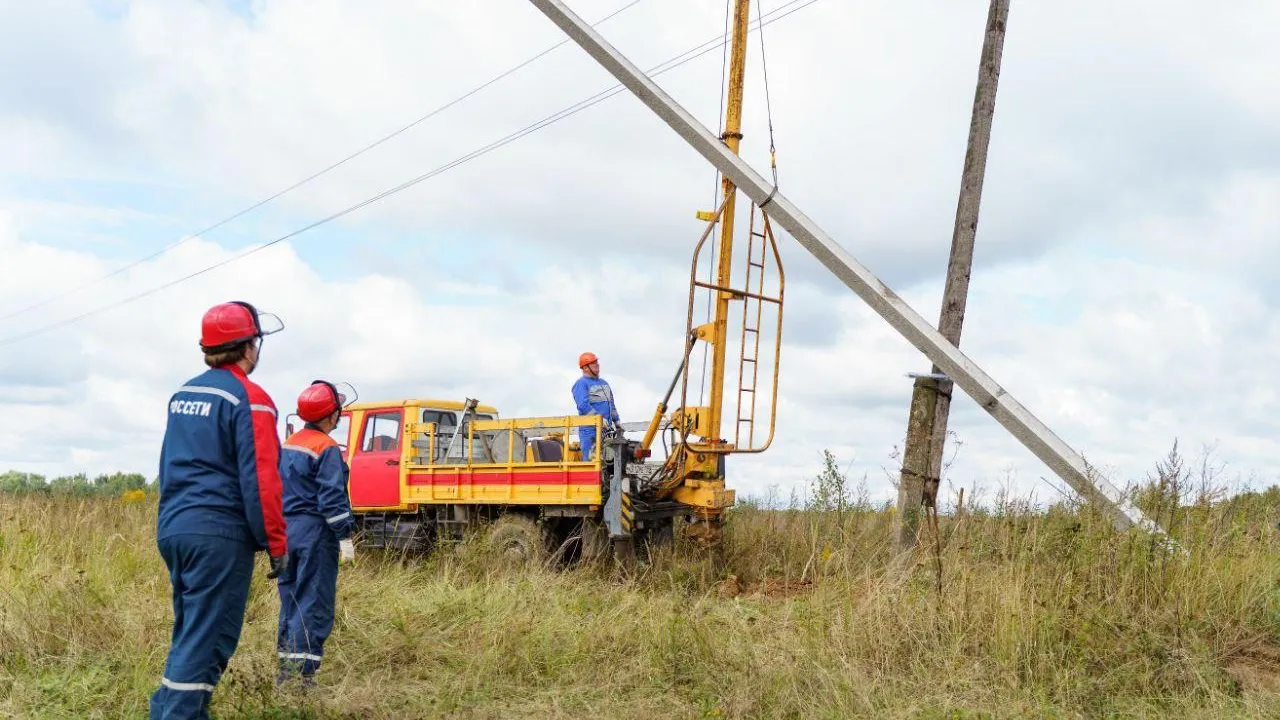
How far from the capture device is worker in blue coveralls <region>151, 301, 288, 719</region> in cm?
486

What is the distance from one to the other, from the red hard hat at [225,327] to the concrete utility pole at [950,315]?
5187 millimetres

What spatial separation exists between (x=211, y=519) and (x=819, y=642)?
364 centimetres

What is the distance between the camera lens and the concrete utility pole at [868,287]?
28.4 ft

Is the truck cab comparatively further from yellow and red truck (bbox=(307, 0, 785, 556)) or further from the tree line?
the tree line

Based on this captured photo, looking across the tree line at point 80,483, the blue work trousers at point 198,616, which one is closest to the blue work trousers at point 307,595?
the blue work trousers at point 198,616

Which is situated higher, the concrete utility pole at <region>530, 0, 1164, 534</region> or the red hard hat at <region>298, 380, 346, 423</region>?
the concrete utility pole at <region>530, 0, 1164, 534</region>

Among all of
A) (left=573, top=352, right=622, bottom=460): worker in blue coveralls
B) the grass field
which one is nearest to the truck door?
(left=573, top=352, right=622, bottom=460): worker in blue coveralls

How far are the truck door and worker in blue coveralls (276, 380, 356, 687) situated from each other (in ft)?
22.0

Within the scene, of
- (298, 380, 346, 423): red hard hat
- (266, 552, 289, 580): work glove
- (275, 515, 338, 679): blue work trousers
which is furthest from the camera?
(298, 380, 346, 423): red hard hat

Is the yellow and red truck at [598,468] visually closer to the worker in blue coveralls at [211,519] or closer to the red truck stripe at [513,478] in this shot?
the red truck stripe at [513,478]

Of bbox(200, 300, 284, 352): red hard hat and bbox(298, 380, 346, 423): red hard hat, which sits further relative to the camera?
bbox(298, 380, 346, 423): red hard hat

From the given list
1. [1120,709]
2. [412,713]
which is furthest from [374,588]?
[1120,709]

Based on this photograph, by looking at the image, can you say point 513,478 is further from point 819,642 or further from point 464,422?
point 819,642

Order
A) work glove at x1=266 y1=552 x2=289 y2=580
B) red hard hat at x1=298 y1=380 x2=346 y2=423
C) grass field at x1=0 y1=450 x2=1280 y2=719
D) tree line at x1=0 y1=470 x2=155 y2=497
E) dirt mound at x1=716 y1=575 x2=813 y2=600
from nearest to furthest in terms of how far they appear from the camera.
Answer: work glove at x1=266 y1=552 x2=289 y2=580, grass field at x1=0 y1=450 x2=1280 y2=719, red hard hat at x1=298 y1=380 x2=346 y2=423, dirt mound at x1=716 y1=575 x2=813 y2=600, tree line at x1=0 y1=470 x2=155 y2=497
